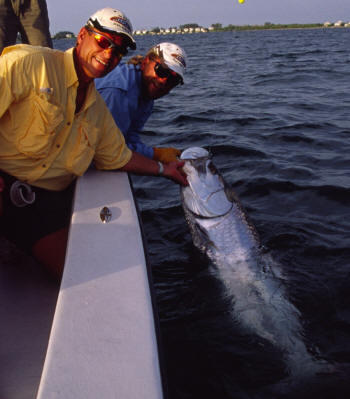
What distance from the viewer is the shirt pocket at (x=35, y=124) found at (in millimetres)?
2182

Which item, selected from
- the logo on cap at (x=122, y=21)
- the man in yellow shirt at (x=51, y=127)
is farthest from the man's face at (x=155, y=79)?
the logo on cap at (x=122, y=21)

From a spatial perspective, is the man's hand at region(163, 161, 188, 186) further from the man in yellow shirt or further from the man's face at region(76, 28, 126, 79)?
the man's face at region(76, 28, 126, 79)

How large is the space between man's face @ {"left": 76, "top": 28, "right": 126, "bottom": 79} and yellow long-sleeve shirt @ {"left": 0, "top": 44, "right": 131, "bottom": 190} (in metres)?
0.08

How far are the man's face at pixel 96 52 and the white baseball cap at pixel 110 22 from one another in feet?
0.09

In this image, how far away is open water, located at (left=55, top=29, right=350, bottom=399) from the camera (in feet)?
7.70

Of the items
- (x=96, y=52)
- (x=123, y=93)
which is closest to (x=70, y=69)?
(x=96, y=52)

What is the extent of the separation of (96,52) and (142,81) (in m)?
1.09

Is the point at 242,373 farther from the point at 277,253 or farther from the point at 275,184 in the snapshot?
the point at 275,184

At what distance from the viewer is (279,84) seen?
1093 centimetres

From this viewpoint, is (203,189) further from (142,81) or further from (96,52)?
(96,52)

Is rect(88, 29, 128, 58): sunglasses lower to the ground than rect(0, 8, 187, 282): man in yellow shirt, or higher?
higher

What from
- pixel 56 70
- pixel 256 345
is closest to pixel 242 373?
pixel 256 345

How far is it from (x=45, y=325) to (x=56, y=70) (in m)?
1.44

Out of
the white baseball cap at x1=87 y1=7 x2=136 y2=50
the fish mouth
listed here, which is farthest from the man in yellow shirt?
the fish mouth
